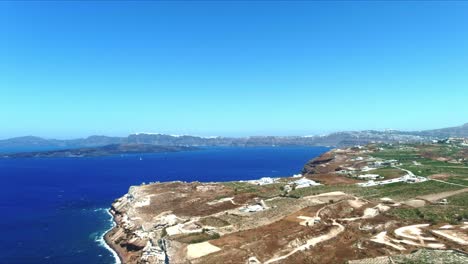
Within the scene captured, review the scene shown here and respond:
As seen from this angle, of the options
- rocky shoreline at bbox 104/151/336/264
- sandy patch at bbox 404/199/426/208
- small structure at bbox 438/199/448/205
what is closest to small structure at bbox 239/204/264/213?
rocky shoreline at bbox 104/151/336/264

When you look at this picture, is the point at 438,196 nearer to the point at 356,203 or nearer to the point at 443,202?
the point at 443,202

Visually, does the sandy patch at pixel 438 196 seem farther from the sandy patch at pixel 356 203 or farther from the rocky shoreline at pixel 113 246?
the rocky shoreline at pixel 113 246

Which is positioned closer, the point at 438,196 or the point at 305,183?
the point at 438,196

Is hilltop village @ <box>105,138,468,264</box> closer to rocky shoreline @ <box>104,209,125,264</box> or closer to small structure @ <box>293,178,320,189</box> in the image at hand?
small structure @ <box>293,178,320,189</box>

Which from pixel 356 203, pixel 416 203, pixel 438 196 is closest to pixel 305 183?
pixel 356 203

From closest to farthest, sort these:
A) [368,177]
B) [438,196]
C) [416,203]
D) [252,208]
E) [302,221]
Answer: [302,221], [416,203], [252,208], [438,196], [368,177]

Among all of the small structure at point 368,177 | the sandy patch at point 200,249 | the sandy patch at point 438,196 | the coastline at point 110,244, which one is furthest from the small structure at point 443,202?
the coastline at point 110,244
